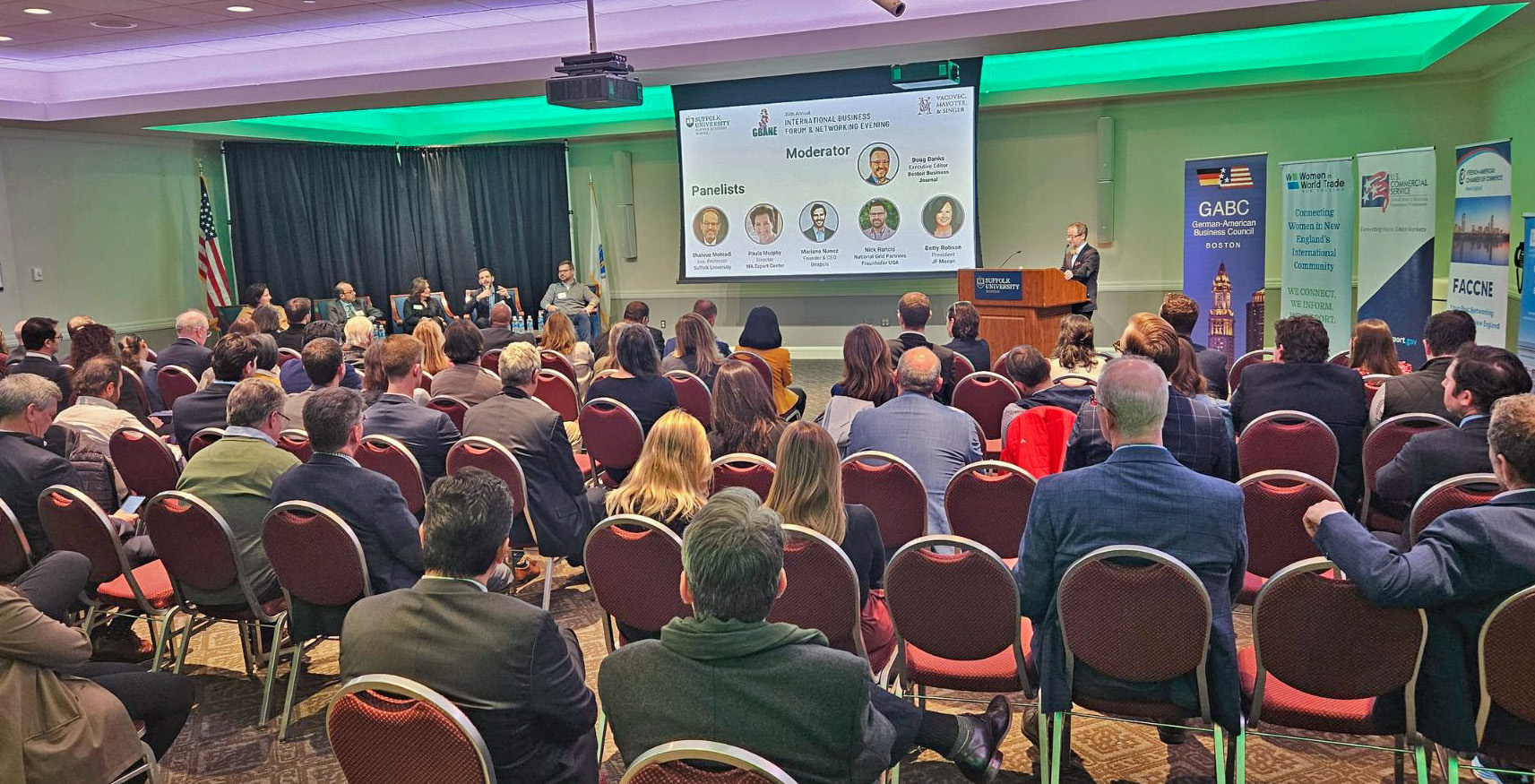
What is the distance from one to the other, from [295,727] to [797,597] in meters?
2.04

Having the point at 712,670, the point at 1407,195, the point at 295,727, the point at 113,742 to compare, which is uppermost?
the point at 1407,195

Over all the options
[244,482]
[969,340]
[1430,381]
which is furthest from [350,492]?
[969,340]

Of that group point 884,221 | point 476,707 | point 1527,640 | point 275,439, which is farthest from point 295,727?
point 884,221

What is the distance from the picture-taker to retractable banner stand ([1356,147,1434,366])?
28.8 feet

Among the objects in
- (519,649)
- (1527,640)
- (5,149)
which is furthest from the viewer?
(5,149)

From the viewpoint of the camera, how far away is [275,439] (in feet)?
13.2

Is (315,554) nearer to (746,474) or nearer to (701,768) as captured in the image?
(746,474)

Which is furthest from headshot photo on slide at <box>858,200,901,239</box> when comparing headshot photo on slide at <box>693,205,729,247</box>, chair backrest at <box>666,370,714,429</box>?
chair backrest at <box>666,370,714,429</box>

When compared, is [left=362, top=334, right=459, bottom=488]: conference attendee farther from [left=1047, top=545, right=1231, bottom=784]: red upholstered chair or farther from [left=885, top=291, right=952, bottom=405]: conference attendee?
[left=1047, top=545, right=1231, bottom=784]: red upholstered chair

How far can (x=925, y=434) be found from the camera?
164 inches

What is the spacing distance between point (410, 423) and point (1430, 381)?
443cm

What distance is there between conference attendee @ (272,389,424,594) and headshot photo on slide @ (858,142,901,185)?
878cm

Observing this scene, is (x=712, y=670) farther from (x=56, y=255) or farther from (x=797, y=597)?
(x=56, y=255)

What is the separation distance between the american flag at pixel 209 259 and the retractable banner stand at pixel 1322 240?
39.4ft
